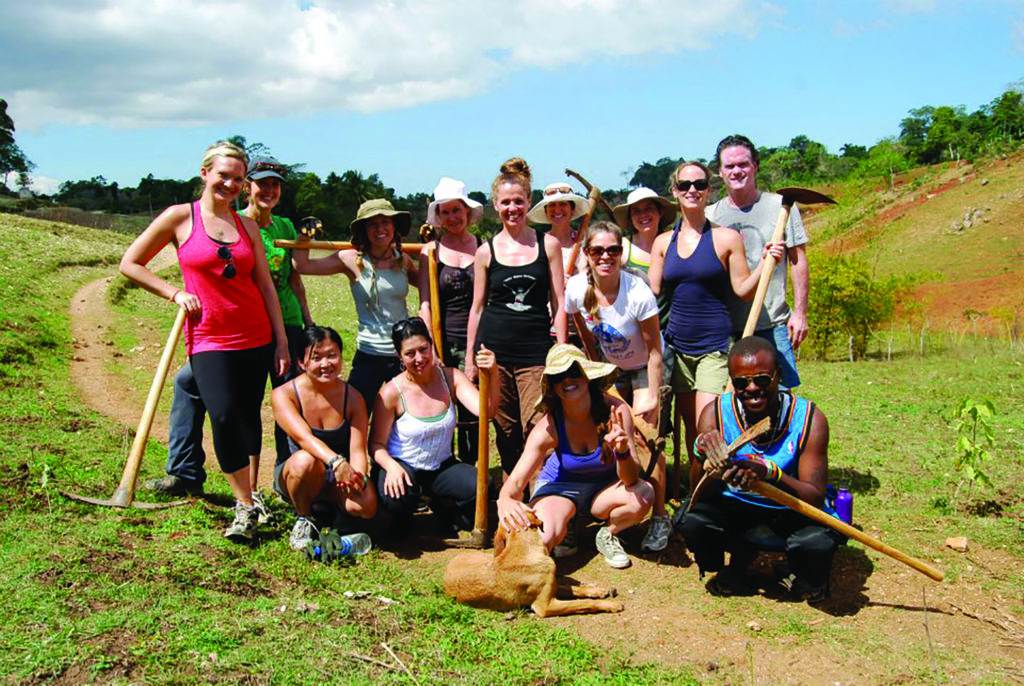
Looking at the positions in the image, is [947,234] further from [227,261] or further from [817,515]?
[227,261]

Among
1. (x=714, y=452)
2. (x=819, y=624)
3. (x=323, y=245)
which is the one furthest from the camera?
(x=323, y=245)

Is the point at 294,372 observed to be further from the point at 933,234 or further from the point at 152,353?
the point at 933,234

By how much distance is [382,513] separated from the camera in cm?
500

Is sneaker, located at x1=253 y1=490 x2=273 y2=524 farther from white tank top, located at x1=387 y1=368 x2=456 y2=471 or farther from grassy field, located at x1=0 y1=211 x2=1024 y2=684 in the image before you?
white tank top, located at x1=387 y1=368 x2=456 y2=471

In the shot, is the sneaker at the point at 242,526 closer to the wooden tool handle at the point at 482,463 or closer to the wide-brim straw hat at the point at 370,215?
the wooden tool handle at the point at 482,463

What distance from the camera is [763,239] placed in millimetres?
5367

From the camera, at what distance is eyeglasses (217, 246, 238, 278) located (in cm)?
460

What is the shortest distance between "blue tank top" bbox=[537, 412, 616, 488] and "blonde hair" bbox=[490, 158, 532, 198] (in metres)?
1.53

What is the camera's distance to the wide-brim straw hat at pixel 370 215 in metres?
5.37

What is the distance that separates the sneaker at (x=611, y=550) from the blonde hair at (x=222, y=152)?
2.89m

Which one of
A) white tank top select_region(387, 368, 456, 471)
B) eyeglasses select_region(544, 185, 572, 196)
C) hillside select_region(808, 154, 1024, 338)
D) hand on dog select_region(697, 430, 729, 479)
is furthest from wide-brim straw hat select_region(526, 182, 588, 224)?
hillside select_region(808, 154, 1024, 338)

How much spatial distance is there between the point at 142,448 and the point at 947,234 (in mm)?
43838

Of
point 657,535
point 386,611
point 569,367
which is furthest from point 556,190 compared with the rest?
point 386,611

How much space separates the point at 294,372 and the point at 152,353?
6.79 m
